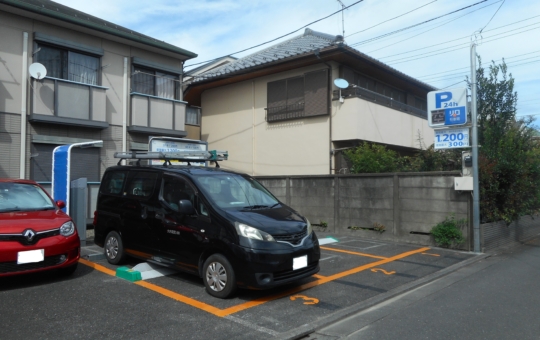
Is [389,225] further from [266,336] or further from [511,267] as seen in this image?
[266,336]

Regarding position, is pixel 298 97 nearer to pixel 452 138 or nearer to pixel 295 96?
pixel 295 96

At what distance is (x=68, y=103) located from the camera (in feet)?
40.7

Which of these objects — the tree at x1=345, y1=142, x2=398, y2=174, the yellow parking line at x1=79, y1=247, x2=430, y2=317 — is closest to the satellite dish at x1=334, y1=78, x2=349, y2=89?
the tree at x1=345, y1=142, x2=398, y2=174

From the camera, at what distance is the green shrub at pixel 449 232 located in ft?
30.8

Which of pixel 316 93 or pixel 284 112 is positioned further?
pixel 284 112

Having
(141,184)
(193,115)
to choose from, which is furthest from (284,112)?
(141,184)

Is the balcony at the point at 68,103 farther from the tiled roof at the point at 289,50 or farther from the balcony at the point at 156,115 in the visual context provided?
the tiled roof at the point at 289,50

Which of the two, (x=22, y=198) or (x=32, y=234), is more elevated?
(x=22, y=198)

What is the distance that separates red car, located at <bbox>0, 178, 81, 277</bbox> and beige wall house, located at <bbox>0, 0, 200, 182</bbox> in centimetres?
571

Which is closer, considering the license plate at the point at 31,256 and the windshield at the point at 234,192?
the license plate at the point at 31,256

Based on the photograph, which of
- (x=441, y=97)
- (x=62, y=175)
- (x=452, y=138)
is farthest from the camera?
(x=441, y=97)

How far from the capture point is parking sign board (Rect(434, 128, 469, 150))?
9.44m

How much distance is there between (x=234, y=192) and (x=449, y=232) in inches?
221

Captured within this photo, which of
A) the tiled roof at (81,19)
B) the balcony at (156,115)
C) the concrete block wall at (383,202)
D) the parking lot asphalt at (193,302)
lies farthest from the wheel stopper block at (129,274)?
the tiled roof at (81,19)
